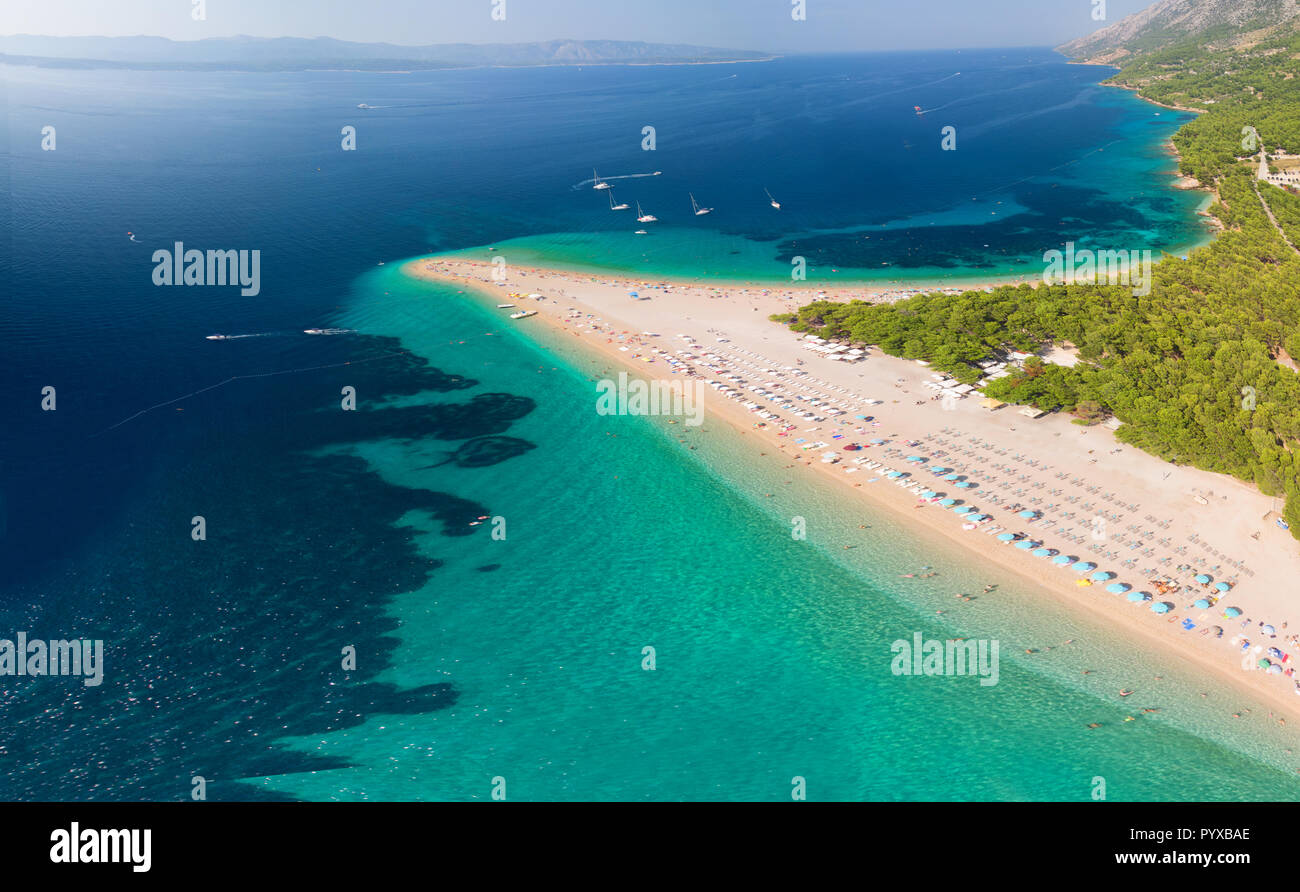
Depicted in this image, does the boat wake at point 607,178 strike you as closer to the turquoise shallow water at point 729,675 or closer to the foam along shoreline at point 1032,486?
the foam along shoreline at point 1032,486

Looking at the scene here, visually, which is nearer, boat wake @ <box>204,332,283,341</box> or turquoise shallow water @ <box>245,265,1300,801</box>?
turquoise shallow water @ <box>245,265,1300,801</box>

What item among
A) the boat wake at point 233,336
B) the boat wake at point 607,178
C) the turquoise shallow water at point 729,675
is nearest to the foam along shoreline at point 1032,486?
the turquoise shallow water at point 729,675

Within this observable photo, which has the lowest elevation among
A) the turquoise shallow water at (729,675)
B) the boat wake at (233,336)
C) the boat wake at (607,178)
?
the turquoise shallow water at (729,675)

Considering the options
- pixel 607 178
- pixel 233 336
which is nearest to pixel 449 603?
pixel 233 336

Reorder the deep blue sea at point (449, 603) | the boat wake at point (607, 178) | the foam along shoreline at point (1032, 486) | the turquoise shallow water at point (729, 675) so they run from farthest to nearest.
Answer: the boat wake at point (607, 178) < the foam along shoreline at point (1032, 486) < the deep blue sea at point (449, 603) < the turquoise shallow water at point (729, 675)

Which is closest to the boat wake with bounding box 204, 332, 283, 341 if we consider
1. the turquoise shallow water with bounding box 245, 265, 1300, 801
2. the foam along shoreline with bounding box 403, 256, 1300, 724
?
the foam along shoreline with bounding box 403, 256, 1300, 724

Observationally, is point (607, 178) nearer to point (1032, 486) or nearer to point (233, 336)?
point (233, 336)

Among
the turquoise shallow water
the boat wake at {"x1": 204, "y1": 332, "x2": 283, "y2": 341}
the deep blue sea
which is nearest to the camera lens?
the turquoise shallow water

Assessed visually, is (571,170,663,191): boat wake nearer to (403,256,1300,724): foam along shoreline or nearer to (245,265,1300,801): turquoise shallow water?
(403,256,1300,724): foam along shoreline
